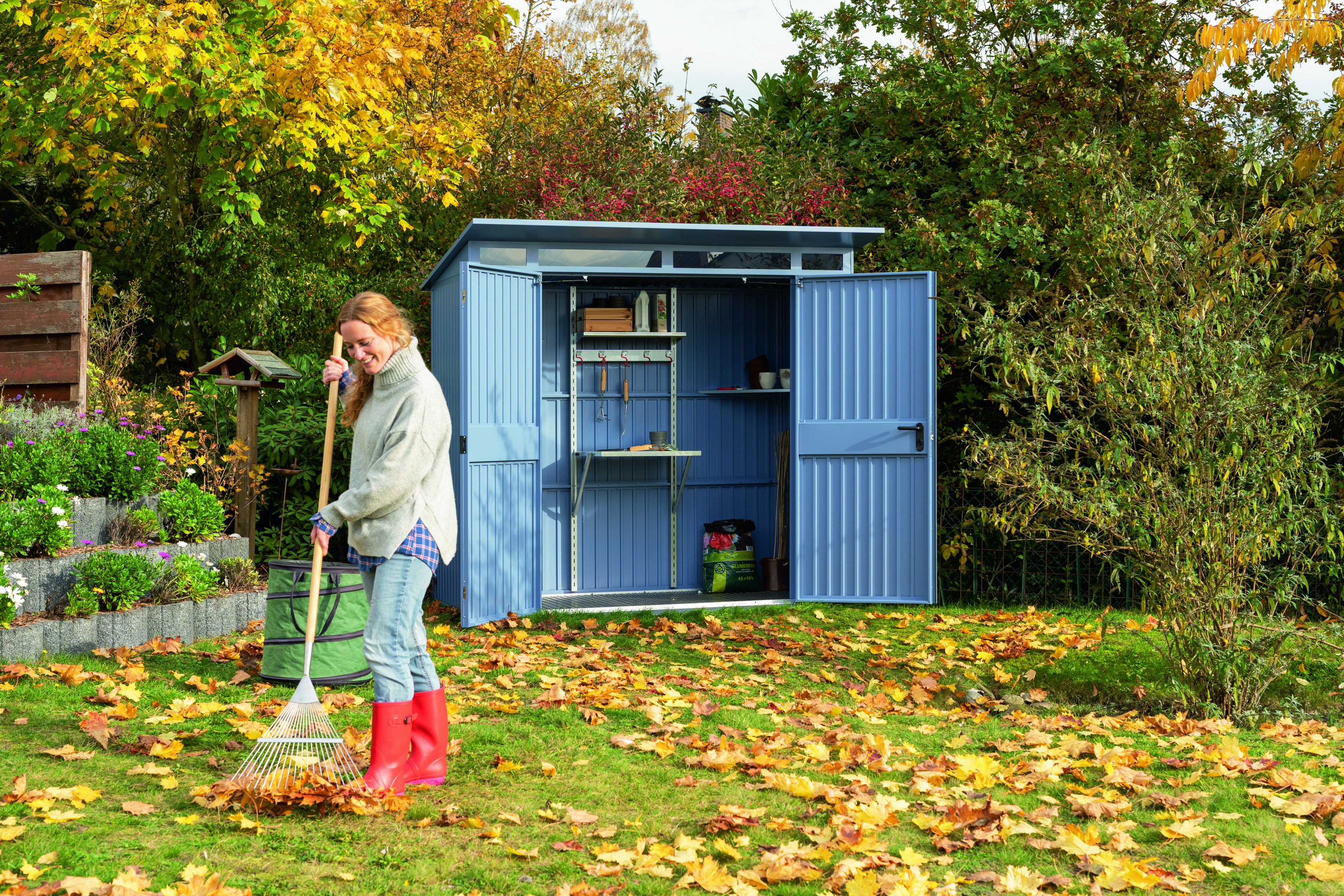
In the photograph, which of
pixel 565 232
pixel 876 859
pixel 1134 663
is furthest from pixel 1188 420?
pixel 565 232

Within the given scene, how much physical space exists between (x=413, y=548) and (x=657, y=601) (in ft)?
15.7

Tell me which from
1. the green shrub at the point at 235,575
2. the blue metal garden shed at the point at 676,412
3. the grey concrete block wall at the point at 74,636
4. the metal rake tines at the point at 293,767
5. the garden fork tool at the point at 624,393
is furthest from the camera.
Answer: the garden fork tool at the point at 624,393

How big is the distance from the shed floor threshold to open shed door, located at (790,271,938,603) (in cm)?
40

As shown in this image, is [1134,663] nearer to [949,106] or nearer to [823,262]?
[823,262]

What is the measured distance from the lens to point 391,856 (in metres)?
3.13

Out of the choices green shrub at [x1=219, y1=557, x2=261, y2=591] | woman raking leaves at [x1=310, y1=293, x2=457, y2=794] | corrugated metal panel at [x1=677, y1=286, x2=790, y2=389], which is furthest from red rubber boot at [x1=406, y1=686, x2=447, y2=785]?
A: corrugated metal panel at [x1=677, y1=286, x2=790, y2=389]

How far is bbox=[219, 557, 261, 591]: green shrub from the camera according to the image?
6.92 meters

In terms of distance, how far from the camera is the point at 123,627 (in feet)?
19.5

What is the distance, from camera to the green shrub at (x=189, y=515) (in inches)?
266

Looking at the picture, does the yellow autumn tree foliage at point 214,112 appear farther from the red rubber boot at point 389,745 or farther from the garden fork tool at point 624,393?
the red rubber boot at point 389,745

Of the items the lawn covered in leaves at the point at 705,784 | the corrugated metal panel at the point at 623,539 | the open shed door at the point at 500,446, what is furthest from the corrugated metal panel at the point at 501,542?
the corrugated metal panel at the point at 623,539

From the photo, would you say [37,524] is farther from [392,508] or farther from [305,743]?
[392,508]

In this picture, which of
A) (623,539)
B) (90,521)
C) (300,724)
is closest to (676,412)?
(623,539)

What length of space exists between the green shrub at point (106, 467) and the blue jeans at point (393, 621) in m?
3.71
